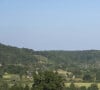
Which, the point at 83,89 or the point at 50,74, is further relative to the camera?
the point at 83,89

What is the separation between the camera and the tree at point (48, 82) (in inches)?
3004

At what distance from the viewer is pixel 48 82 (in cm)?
7756

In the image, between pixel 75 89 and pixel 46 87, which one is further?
pixel 75 89

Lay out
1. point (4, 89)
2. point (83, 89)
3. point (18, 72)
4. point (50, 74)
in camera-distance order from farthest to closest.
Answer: point (18, 72) < point (83, 89) < point (4, 89) < point (50, 74)

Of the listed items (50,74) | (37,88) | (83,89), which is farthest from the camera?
(83,89)

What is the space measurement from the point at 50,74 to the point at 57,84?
317cm

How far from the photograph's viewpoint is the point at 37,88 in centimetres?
7425

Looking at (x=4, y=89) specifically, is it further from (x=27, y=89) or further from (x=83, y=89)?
(x=83, y=89)

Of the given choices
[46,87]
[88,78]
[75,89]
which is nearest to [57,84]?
[46,87]

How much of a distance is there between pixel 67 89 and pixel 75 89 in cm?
228

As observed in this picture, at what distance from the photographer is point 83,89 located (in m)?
92.9

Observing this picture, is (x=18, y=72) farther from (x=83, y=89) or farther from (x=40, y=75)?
(x=40, y=75)

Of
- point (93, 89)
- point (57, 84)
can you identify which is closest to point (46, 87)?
point (57, 84)

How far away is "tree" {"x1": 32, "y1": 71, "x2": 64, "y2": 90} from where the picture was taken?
76.3 m
